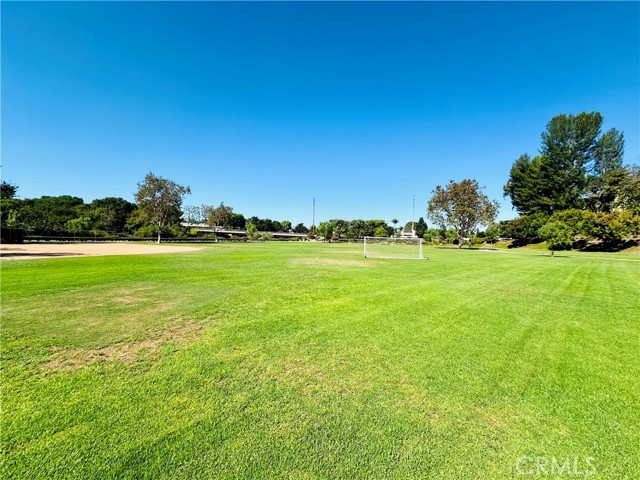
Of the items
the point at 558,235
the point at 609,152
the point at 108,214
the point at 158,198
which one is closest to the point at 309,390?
the point at 558,235

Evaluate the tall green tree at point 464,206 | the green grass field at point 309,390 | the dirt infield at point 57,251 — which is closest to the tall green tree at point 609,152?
the tall green tree at point 464,206

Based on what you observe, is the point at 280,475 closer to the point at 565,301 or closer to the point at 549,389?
the point at 549,389

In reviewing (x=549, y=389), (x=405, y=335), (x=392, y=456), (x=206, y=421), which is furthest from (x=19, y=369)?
(x=549, y=389)

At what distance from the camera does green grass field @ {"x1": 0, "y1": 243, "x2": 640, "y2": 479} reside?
208cm

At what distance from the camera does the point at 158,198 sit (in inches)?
1656

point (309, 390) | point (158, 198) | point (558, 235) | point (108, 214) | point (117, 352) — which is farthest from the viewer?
point (108, 214)

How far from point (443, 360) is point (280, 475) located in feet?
8.76

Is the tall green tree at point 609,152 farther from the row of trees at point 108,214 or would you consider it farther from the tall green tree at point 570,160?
the row of trees at point 108,214

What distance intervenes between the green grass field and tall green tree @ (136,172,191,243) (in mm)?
40465

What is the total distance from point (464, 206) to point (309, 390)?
50.2 m

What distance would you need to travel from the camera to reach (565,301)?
741 cm

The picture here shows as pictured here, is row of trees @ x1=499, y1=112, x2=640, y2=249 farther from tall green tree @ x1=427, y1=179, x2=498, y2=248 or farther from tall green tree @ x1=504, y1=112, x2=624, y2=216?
tall green tree @ x1=427, y1=179, x2=498, y2=248

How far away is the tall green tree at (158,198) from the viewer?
41.5 meters

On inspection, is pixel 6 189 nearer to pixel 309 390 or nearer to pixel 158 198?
pixel 158 198
